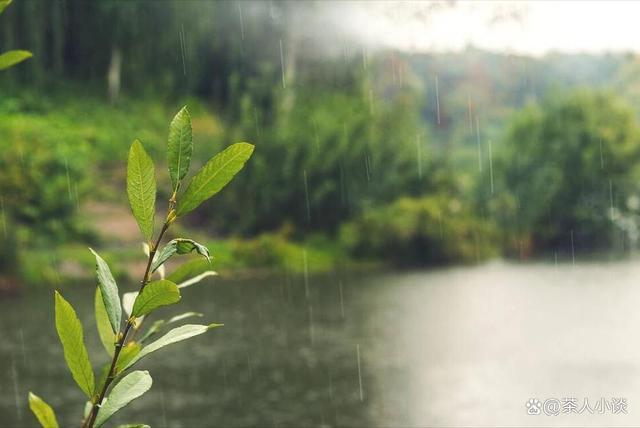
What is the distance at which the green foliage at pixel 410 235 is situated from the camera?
1888cm

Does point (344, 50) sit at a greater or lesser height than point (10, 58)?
greater

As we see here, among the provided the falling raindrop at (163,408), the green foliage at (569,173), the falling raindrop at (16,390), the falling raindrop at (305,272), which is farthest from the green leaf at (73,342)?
the green foliage at (569,173)

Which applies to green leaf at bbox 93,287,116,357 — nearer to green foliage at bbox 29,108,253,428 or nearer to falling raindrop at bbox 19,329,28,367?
green foliage at bbox 29,108,253,428

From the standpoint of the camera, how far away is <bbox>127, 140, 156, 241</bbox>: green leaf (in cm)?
63

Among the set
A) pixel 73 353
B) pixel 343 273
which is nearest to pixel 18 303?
pixel 343 273

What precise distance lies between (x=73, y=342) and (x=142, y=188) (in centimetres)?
12

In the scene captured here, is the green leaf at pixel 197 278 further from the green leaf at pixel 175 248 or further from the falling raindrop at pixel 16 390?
the falling raindrop at pixel 16 390

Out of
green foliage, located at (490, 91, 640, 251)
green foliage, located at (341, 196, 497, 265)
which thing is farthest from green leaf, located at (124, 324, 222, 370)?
green foliage, located at (490, 91, 640, 251)

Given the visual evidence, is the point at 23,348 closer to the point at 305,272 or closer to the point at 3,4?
the point at 305,272

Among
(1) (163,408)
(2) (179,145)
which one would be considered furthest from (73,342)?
(1) (163,408)

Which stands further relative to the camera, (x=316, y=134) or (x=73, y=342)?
(x=316, y=134)

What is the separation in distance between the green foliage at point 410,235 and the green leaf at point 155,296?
59.5 ft

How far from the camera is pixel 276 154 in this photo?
19.8m

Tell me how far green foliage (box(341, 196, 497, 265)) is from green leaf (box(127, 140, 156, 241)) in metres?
18.1
